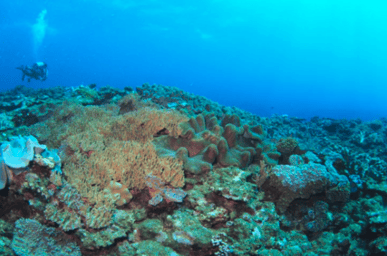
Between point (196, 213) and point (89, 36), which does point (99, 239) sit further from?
point (89, 36)

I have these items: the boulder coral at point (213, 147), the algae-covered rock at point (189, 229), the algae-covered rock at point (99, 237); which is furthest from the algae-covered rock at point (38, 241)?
the boulder coral at point (213, 147)

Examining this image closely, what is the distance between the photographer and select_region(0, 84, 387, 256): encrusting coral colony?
2.69 m

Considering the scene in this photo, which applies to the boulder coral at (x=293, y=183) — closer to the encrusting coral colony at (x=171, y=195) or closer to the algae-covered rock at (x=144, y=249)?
the encrusting coral colony at (x=171, y=195)

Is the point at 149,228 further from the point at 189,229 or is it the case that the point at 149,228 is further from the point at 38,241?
the point at 38,241

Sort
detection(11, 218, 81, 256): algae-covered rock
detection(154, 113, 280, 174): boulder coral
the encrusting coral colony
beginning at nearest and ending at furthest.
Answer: detection(11, 218, 81, 256): algae-covered rock
the encrusting coral colony
detection(154, 113, 280, 174): boulder coral

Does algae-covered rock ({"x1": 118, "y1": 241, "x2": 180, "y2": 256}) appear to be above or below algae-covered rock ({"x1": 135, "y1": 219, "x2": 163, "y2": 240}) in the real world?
below

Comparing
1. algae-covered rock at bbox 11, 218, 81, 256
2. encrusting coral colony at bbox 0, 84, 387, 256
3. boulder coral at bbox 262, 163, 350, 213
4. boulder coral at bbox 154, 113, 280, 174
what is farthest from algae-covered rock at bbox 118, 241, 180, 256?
boulder coral at bbox 262, 163, 350, 213

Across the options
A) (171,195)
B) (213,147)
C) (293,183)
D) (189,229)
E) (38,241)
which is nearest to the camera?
(38,241)

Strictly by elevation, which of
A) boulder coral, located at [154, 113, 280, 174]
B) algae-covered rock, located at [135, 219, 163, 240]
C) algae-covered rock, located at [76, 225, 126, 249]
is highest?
boulder coral, located at [154, 113, 280, 174]

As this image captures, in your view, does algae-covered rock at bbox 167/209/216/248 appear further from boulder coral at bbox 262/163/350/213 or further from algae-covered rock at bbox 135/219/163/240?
boulder coral at bbox 262/163/350/213

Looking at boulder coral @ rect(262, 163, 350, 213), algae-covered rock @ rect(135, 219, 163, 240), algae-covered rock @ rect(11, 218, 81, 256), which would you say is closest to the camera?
algae-covered rock @ rect(11, 218, 81, 256)

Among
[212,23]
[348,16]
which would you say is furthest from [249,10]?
[348,16]

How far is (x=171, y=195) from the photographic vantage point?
10.1 ft

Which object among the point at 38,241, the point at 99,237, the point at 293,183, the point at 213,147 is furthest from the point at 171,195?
the point at 293,183
